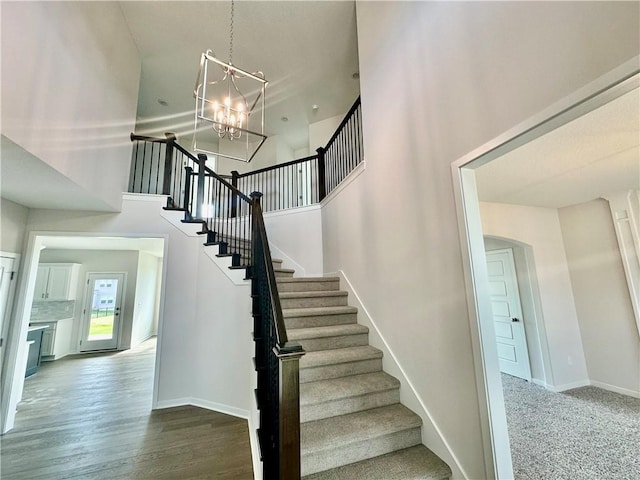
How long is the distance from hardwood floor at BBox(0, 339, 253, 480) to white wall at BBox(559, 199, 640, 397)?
16.6 ft

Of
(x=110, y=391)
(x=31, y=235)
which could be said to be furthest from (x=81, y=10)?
(x=110, y=391)

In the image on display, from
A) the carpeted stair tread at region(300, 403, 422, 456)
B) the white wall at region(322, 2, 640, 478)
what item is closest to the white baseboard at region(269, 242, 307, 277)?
the white wall at region(322, 2, 640, 478)

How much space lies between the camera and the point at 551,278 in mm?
4262

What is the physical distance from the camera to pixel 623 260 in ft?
12.4

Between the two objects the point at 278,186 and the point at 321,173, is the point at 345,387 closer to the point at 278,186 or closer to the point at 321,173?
the point at 321,173

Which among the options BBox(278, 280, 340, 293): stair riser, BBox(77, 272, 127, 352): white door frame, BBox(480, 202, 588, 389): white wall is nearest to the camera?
BBox(278, 280, 340, 293): stair riser

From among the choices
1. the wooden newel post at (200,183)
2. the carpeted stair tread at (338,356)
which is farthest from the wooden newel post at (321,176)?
the carpeted stair tread at (338,356)

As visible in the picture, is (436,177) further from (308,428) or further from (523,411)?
(523,411)

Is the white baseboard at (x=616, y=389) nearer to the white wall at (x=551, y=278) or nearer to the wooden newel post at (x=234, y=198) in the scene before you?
the white wall at (x=551, y=278)

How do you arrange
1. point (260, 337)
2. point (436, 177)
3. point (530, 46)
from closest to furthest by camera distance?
point (530, 46) < point (436, 177) < point (260, 337)

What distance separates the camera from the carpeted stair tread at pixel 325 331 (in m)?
2.67

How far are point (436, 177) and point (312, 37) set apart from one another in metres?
3.67

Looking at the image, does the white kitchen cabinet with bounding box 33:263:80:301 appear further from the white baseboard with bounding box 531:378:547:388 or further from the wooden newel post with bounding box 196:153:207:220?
the white baseboard with bounding box 531:378:547:388

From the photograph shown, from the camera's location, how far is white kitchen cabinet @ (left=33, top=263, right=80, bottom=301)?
6.62 m
